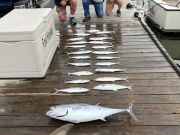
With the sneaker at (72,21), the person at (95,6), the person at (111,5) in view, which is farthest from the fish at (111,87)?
the person at (111,5)

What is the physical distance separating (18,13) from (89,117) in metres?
2.42

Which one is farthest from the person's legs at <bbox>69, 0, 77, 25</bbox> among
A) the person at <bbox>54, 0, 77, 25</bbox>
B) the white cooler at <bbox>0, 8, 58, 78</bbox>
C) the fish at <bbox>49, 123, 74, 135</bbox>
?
the fish at <bbox>49, 123, 74, 135</bbox>

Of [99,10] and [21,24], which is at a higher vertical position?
[21,24]

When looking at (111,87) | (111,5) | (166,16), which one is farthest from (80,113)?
(166,16)

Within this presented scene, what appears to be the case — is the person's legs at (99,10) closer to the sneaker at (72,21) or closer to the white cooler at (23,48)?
the sneaker at (72,21)

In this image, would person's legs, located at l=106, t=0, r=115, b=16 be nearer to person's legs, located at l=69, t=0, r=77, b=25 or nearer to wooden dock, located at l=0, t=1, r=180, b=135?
person's legs, located at l=69, t=0, r=77, b=25

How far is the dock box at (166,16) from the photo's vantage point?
7.65 metres

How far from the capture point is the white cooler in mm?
3678

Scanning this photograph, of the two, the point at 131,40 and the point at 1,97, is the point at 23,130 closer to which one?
the point at 1,97

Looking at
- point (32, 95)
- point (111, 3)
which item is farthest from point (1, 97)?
point (111, 3)

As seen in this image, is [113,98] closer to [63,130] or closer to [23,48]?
[63,130]

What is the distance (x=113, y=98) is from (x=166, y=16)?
4959mm

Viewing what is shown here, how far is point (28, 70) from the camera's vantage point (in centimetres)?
385

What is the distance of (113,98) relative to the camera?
11.0 feet
